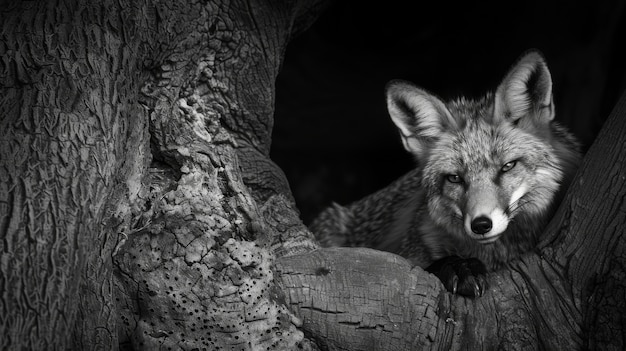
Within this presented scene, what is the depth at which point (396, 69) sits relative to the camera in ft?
24.3

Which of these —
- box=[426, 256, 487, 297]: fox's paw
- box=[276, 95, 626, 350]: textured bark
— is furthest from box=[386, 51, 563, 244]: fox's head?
box=[276, 95, 626, 350]: textured bark

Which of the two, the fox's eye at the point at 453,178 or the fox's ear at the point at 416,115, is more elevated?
the fox's ear at the point at 416,115

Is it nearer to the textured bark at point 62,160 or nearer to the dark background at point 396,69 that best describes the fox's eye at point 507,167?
the textured bark at point 62,160

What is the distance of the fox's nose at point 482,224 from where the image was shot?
3545 millimetres

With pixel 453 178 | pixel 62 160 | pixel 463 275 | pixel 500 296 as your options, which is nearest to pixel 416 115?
pixel 453 178

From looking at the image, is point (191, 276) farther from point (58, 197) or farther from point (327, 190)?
point (327, 190)

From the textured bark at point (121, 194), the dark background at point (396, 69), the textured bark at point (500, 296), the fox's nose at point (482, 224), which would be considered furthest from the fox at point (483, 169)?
the dark background at point (396, 69)

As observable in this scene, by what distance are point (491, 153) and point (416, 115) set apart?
2.01 ft

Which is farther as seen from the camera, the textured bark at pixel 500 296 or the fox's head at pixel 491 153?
the fox's head at pixel 491 153

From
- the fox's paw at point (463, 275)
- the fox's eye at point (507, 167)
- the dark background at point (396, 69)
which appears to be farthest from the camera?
the dark background at point (396, 69)

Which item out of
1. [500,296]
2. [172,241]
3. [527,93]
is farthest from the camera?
[527,93]

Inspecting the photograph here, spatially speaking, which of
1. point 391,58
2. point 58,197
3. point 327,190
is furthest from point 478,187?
point 327,190

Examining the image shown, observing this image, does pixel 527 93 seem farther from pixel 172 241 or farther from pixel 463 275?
pixel 172 241

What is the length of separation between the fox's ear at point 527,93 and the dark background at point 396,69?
9.10ft
